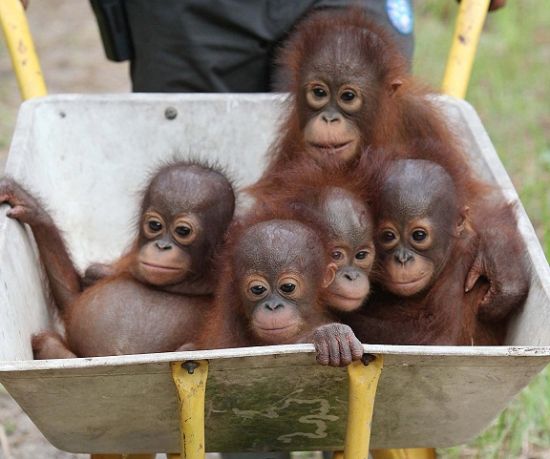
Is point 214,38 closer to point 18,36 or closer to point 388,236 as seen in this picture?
point 18,36

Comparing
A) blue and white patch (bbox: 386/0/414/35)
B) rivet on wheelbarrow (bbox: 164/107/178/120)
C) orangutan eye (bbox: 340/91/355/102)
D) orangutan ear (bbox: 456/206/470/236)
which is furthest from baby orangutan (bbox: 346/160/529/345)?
blue and white patch (bbox: 386/0/414/35)

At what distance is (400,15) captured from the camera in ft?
12.0

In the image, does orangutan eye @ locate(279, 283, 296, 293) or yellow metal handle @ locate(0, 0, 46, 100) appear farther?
yellow metal handle @ locate(0, 0, 46, 100)

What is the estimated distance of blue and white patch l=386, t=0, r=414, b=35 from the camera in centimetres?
360

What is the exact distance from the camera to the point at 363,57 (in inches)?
116

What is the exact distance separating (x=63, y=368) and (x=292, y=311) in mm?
608

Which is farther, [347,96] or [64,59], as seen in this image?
[64,59]

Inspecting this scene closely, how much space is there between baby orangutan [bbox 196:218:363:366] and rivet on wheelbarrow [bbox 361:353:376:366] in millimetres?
305

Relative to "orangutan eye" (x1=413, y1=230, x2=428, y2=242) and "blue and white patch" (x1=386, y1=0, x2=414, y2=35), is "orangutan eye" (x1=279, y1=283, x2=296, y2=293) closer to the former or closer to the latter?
"orangutan eye" (x1=413, y1=230, x2=428, y2=242)

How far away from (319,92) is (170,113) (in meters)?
0.52

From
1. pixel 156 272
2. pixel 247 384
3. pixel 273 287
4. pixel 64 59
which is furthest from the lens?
pixel 64 59

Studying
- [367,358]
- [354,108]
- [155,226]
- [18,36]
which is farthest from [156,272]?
[367,358]

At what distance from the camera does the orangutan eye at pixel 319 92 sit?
2961mm

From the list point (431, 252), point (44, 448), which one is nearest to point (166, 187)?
point (431, 252)
